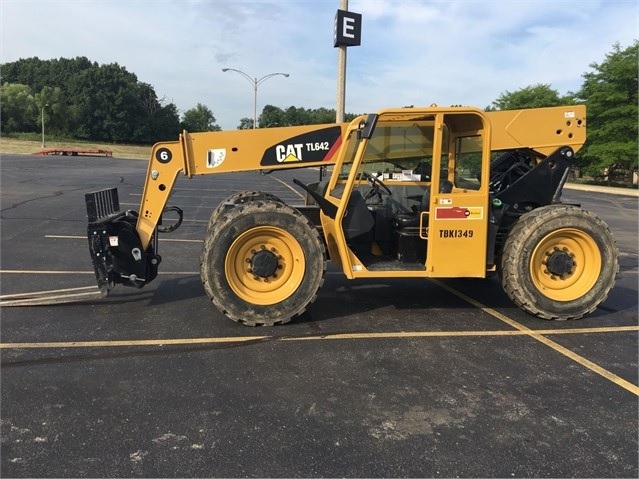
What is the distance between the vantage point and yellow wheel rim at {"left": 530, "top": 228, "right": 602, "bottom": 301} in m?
5.44

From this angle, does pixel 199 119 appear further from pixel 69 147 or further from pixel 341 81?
pixel 341 81

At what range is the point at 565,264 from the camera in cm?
544

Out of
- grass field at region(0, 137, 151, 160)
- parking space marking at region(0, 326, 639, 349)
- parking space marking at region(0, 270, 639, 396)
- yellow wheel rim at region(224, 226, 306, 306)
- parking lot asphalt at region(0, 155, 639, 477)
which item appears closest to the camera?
parking lot asphalt at region(0, 155, 639, 477)

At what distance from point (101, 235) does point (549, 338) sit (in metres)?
4.65

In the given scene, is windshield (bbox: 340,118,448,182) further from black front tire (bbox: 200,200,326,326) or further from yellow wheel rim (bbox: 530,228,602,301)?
yellow wheel rim (bbox: 530,228,602,301)

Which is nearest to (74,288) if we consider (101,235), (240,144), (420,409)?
(101,235)

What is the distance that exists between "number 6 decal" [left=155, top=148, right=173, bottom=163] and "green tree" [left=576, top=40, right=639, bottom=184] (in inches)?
1403

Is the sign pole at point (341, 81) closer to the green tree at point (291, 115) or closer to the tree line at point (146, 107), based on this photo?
the tree line at point (146, 107)

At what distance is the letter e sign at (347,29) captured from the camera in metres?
26.0

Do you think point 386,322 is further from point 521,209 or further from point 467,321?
point 521,209

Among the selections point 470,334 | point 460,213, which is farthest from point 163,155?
point 470,334

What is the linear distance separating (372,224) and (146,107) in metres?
109

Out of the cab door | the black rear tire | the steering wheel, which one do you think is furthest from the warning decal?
the steering wheel

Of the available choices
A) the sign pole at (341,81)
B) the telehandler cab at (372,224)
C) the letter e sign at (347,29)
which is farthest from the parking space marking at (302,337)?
the letter e sign at (347,29)
